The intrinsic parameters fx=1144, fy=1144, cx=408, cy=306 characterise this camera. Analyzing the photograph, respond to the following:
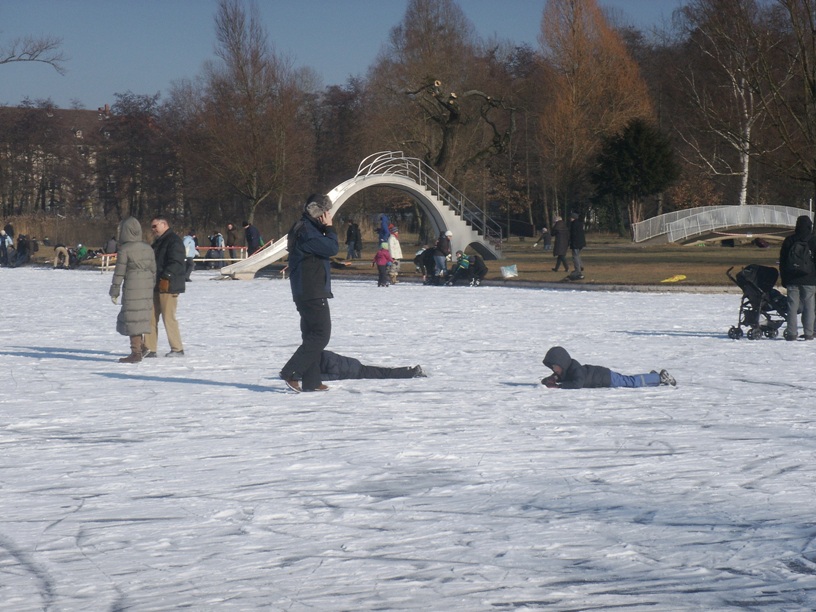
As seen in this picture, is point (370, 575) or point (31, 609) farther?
point (370, 575)

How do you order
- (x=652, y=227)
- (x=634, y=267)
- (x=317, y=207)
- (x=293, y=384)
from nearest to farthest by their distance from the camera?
(x=317, y=207) < (x=293, y=384) < (x=634, y=267) < (x=652, y=227)

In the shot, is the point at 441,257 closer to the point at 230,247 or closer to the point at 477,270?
the point at 477,270

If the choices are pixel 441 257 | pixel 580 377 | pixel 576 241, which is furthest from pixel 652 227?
pixel 580 377

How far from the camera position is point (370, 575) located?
4484mm

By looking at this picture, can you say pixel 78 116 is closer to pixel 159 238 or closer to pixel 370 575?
pixel 159 238

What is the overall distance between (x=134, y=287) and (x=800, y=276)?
7.85m

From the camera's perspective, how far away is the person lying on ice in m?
9.52

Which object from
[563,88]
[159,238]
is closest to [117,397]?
[159,238]

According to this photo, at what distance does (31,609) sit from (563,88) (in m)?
57.4

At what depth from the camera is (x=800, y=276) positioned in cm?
1386

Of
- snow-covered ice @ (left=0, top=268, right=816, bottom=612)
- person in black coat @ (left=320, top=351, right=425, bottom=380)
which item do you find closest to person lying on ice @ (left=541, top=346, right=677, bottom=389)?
snow-covered ice @ (left=0, top=268, right=816, bottom=612)

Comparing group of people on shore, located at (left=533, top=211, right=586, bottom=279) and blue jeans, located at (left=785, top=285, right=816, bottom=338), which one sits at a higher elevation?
group of people on shore, located at (left=533, top=211, right=586, bottom=279)

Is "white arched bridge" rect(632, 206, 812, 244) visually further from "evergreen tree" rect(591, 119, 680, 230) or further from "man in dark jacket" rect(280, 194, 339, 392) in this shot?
"man in dark jacket" rect(280, 194, 339, 392)

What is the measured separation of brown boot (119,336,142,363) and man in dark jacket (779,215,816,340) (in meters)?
7.67
